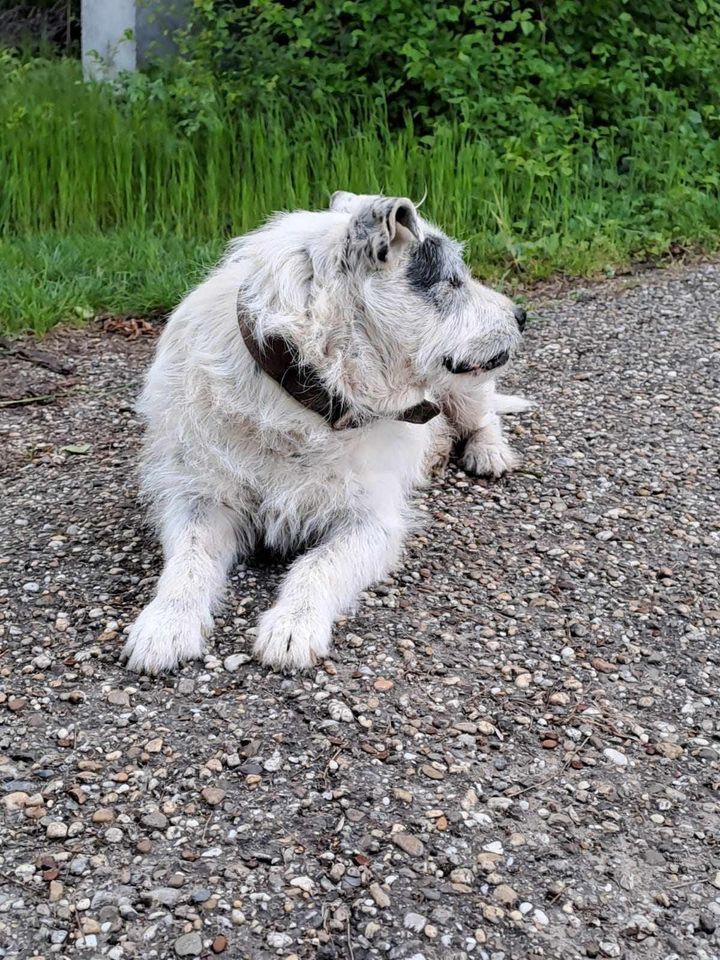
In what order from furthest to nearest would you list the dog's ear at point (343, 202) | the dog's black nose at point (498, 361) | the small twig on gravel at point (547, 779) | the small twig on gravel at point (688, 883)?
the dog's ear at point (343, 202)
the dog's black nose at point (498, 361)
the small twig on gravel at point (547, 779)
the small twig on gravel at point (688, 883)

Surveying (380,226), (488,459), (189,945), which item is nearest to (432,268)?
(380,226)

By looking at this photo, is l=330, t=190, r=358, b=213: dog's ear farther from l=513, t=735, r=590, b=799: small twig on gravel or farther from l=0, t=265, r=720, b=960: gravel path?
l=513, t=735, r=590, b=799: small twig on gravel

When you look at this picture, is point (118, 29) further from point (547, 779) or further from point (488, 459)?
point (547, 779)

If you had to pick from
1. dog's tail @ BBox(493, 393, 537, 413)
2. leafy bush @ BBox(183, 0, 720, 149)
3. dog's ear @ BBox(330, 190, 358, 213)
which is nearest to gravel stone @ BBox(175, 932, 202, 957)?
dog's ear @ BBox(330, 190, 358, 213)

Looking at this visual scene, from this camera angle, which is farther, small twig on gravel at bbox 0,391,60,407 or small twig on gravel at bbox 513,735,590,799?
small twig on gravel at bbox 0,391,60,407

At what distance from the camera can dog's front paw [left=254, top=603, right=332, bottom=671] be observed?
11.0 ft

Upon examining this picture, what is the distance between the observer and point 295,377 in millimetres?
3631

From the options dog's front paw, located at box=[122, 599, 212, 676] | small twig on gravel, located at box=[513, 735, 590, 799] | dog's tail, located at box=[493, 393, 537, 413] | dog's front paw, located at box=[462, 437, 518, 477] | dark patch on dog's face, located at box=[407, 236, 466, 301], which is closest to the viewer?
small twig on gravel, located at box=[513, 735, 590, 799]

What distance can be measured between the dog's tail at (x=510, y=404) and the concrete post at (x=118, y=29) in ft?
17.6

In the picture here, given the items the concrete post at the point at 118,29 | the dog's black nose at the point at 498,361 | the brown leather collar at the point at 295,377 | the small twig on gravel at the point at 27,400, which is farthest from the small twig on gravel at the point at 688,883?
the concrete post at the point at 118,29

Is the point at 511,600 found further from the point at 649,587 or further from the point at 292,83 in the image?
the point at 292,83

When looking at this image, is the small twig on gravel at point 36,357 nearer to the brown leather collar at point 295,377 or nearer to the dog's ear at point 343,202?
the dog's ear at point 343,202

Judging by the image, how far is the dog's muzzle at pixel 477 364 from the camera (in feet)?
12.5

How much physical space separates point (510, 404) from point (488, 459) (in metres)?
0.67
